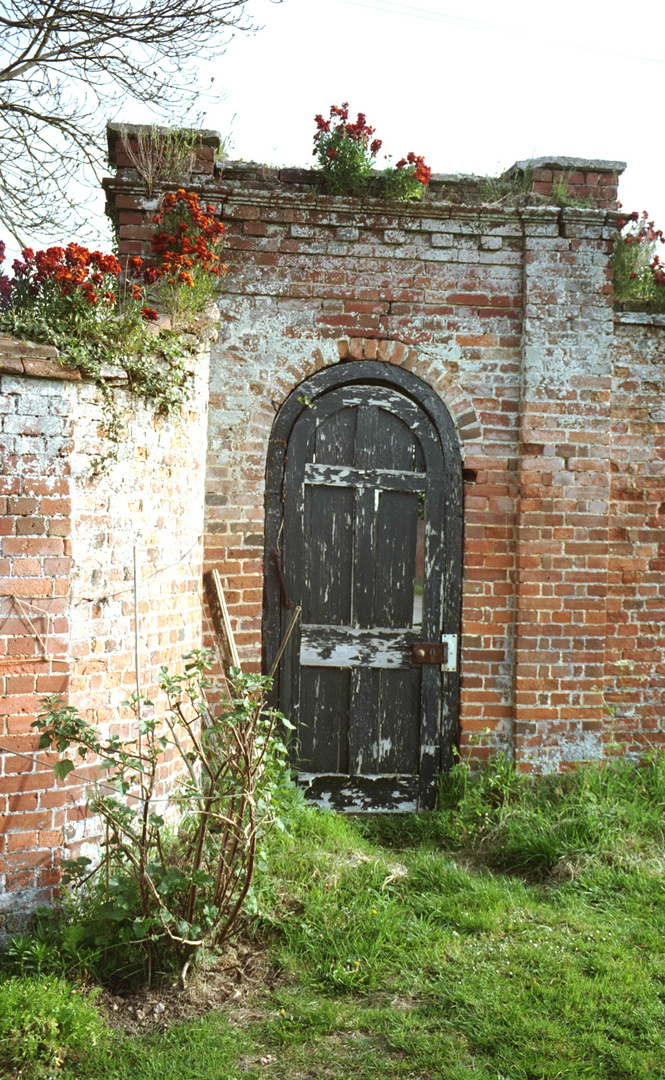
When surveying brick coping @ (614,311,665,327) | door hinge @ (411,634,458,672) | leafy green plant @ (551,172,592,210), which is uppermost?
leafy green plant @ (551,172,592,210)

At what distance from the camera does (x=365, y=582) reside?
17.0ft

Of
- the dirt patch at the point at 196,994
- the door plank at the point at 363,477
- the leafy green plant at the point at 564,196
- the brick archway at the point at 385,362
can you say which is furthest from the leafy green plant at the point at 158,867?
the leafy green plant at the point at 564,196

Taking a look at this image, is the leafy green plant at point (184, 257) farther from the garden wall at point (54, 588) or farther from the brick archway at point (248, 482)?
the garden wall at point (54, 588)

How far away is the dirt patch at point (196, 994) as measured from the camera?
121 inches

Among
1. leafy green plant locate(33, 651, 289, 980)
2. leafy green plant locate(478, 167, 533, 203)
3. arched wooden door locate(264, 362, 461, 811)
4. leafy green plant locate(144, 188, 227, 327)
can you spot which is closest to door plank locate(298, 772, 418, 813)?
arched wooden door locate(264, 362, 461, 811)

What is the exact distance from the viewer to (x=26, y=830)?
3.36 m

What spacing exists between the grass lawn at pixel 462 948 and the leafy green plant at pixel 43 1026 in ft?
0.19

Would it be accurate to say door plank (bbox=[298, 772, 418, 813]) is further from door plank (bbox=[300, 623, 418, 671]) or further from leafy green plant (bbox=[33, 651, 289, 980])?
leafy green plant (bbox=[33, 651, 289, 980])

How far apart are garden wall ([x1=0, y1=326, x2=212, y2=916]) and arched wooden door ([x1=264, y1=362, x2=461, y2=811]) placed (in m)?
1.34

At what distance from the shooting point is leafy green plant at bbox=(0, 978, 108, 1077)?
9.02ft

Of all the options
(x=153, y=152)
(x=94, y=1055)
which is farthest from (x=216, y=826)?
(x=153, y=152)

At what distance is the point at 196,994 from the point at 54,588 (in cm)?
173

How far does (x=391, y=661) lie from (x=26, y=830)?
8.17 feet

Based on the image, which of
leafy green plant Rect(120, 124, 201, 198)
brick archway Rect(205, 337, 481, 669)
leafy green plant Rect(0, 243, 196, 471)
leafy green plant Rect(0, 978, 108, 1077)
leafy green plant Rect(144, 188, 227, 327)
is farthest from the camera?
brick archway Rect(205, 337, 481, 669)
